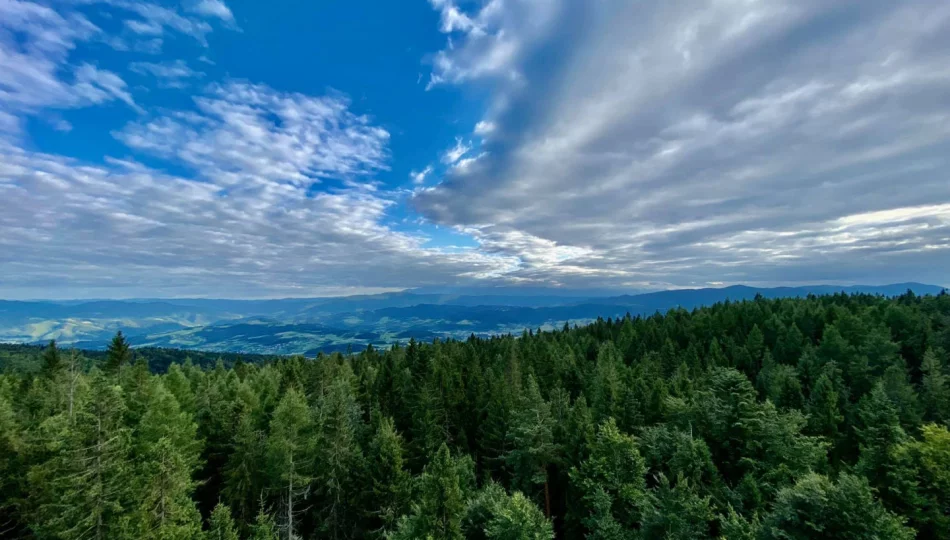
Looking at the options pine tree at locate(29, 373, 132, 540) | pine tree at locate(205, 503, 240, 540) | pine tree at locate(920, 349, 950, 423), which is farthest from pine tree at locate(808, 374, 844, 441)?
pine tree at locate(29, 373, 132, 540)

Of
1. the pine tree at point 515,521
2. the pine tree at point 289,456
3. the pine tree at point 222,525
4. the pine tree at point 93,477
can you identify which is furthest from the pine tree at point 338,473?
the pine tree at point 93,477

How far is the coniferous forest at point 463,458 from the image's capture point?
2422 cm

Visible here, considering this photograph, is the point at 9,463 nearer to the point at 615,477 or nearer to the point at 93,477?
the point at 93,477

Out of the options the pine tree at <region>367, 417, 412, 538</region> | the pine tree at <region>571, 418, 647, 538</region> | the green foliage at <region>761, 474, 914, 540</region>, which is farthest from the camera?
the pine tree at <region>367, 417, 412, 538</region>

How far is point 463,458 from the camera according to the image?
39.1 metres

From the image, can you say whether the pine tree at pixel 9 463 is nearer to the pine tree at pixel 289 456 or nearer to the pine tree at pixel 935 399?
the pine tree at pixel 289 456

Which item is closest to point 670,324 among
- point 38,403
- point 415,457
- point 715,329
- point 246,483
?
point 715,329

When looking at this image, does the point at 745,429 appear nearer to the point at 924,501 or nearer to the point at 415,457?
the point at 924,501

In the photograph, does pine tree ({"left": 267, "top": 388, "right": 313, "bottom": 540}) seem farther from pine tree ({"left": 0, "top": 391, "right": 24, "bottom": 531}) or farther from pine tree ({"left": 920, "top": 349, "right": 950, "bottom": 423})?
pine tree ({"left": 920, "top": 349, "right": 950, "bottom": 423})

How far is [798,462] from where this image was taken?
107 ft

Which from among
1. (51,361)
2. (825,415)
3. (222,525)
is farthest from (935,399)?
(51,361)

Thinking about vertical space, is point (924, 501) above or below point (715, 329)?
below

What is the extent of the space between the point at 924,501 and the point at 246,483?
54776 mm

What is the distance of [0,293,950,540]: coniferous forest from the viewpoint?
24.2 m
